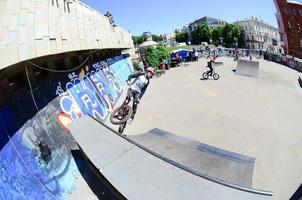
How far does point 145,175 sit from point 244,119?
8.81m

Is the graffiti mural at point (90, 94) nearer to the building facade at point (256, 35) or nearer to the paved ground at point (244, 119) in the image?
the paved ground at point (244, 119)

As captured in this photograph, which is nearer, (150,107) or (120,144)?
(120,144)

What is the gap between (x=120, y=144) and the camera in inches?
297

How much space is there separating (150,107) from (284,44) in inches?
2075

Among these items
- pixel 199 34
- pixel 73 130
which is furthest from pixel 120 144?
pixel 199 34

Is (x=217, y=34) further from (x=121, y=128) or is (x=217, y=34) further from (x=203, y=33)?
(x=121, y=128)

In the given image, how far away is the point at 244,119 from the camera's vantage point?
44.9ft

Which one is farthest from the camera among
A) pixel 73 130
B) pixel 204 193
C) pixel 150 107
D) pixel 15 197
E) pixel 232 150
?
pixel 150 107

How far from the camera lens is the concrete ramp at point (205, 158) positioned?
7.75 meters

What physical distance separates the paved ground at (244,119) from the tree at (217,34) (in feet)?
331

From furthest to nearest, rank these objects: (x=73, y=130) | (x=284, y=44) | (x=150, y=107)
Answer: (x=284, y=44), (x=150, y=107), (x=73, y=130)

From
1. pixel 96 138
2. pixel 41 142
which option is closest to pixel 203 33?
pixel 96 138

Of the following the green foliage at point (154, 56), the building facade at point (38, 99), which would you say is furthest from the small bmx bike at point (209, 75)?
the building facade at point (38, 99)

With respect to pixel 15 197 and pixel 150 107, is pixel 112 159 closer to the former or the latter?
pixel 15 197
